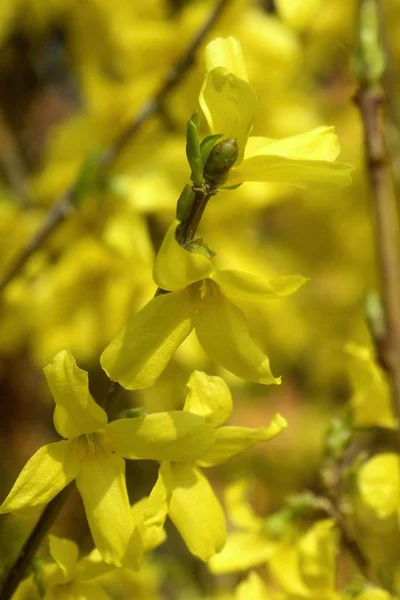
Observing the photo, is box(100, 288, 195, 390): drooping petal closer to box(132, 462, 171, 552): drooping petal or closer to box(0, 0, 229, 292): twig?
box(132, 462, 171, 552): drooping petal

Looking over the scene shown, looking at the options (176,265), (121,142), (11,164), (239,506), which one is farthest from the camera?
(11,164)

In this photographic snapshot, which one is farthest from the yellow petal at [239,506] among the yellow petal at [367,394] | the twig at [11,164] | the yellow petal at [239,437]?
the twig at [11,164]

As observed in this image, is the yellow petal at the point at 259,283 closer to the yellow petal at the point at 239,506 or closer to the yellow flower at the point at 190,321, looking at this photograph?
the yellow flower at the point at 190,321

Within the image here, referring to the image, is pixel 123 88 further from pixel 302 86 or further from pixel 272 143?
pixel 272 143

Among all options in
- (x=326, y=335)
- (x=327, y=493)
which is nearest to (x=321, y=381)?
(x=326, y=335)

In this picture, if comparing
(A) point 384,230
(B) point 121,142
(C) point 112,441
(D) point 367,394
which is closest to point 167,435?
(C) point 112,441

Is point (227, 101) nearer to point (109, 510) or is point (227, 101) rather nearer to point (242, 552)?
point (109, 510)

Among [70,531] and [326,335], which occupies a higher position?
[326,335]
